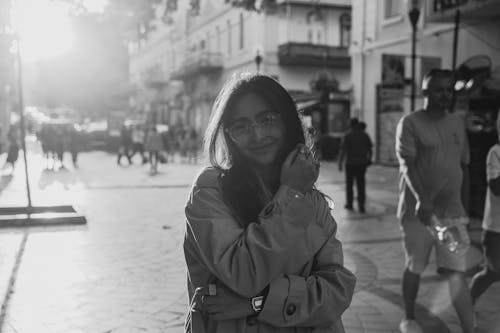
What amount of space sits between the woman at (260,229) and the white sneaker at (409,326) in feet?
8.70

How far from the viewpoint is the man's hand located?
3.81m

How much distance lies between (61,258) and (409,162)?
428cm

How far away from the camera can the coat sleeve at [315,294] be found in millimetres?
1614

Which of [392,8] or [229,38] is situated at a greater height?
[229,38]

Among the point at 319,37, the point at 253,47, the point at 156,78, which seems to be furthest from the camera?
the point at 156,78

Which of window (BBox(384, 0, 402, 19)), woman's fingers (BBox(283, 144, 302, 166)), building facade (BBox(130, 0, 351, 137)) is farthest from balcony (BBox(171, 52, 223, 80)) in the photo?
woman's fingers (BBox(283, 144, 302, 166))

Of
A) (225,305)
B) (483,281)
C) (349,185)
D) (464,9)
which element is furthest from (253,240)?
(464,9)

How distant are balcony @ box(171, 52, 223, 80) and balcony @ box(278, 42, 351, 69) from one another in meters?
A: 7.21

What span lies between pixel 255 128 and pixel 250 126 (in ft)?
0.06

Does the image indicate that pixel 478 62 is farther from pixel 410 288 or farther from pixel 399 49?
pixel 410 288

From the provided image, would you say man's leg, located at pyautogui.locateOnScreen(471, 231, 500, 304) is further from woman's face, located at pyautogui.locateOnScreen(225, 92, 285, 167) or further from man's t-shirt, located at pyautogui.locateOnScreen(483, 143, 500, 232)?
woman's face, located at pyautogui.locateOnScreen(225, 92, 285, 167)

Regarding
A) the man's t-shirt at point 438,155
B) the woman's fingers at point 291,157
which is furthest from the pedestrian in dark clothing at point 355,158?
the woman's fingers at point 291,157

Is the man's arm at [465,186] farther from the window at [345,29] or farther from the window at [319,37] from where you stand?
the window at [345,29]

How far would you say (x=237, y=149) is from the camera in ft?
5.83
